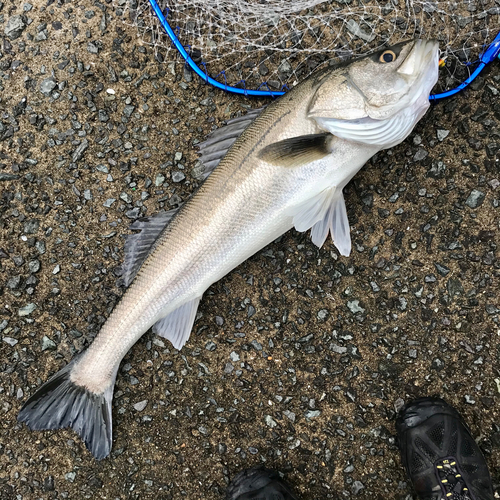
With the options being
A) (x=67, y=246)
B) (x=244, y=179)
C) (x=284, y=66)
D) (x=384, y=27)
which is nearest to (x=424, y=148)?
(x=384, y=27)

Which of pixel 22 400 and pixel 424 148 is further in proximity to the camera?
pixel 22 400

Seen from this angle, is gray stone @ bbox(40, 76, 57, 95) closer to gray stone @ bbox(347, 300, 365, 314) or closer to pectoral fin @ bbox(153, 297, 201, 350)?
pectoral fin @ bbox(153, 297, 201, 350)

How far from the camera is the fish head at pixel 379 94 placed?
85.6 inches

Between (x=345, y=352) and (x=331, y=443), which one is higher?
(x=345, y=352)

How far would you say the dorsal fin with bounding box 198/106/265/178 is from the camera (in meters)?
2.52

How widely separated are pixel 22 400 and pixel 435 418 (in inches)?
108

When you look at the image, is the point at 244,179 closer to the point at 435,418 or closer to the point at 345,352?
the point at 345,352

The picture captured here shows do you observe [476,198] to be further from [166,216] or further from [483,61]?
[166,216]

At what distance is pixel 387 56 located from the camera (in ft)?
7.26

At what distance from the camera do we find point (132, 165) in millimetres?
2918

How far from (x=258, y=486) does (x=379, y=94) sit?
2.47 meters

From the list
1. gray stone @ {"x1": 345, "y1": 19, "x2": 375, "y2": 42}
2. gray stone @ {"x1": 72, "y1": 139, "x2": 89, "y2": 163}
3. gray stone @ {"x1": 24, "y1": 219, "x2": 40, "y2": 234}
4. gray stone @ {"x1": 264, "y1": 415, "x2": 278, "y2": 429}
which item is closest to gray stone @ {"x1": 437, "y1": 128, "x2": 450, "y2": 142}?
gray stone @ {"x1": 345, "y1": 19, "x2": 375, "y2": 42}

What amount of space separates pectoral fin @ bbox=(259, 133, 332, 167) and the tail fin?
1.74 metres

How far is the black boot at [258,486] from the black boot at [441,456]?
2.67ft
